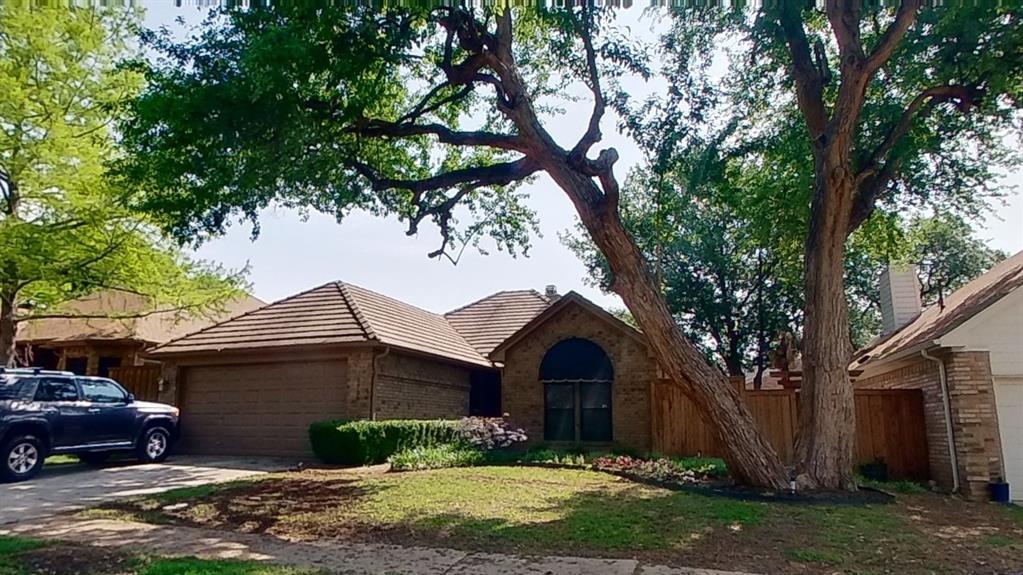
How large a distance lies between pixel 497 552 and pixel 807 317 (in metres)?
7.53

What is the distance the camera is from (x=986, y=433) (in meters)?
11.5

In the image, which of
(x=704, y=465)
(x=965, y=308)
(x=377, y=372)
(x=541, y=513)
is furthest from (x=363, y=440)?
(x=965, y=308)

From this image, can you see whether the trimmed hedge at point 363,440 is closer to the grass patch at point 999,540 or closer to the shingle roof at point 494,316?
the shingle roof at point 494,316

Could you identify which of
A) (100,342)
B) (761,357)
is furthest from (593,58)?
(761,357)

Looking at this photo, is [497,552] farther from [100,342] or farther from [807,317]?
[100,342]

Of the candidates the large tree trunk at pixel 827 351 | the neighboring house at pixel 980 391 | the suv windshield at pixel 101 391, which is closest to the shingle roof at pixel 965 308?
the neighboring house at pixel 980 391

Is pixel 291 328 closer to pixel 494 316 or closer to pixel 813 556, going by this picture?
pixel 494 316

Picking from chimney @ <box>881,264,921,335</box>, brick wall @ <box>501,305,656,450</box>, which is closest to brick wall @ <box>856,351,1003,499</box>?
brick wall @ <box>501,305,656,450</box>

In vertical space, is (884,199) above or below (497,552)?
above

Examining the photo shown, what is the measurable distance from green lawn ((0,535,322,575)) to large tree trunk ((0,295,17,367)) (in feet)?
44.6

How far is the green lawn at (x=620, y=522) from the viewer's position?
6.62 meters

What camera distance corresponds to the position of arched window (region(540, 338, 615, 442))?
59.2ft

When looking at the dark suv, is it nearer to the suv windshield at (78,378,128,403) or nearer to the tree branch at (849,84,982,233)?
the suv windshield at (78,378,128,403)

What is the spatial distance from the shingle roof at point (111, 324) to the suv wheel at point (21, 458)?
8.73 metres
